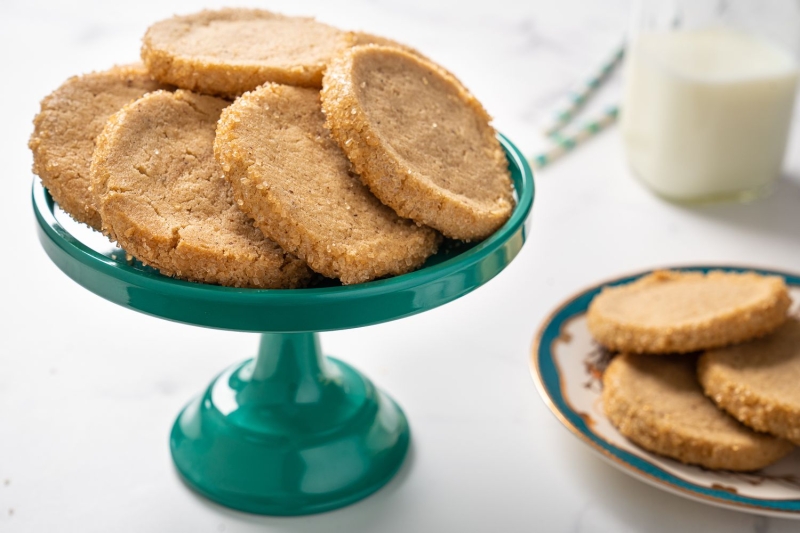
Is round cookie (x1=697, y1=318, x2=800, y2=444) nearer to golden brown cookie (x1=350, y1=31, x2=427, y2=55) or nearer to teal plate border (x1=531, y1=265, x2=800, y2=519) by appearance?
A: teal plate border (x1=531, y1=265, x2=800, y2=519)

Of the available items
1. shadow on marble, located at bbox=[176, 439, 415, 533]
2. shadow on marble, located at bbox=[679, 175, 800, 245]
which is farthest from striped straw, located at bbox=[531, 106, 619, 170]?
shadow on marble, located at bbox=[176, 439, 415, 533]

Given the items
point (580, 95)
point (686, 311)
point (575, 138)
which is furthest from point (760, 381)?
point (580, 95)

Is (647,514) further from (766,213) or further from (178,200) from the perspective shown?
(766,213)

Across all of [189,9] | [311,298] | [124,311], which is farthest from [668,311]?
[189,9]

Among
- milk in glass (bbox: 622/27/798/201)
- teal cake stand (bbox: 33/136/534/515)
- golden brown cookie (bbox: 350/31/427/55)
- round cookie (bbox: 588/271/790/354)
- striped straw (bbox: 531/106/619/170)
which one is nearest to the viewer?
teal cake stand (bbox: 33/136/534/515)

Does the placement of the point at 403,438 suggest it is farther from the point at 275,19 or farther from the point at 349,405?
the point at 275,19
